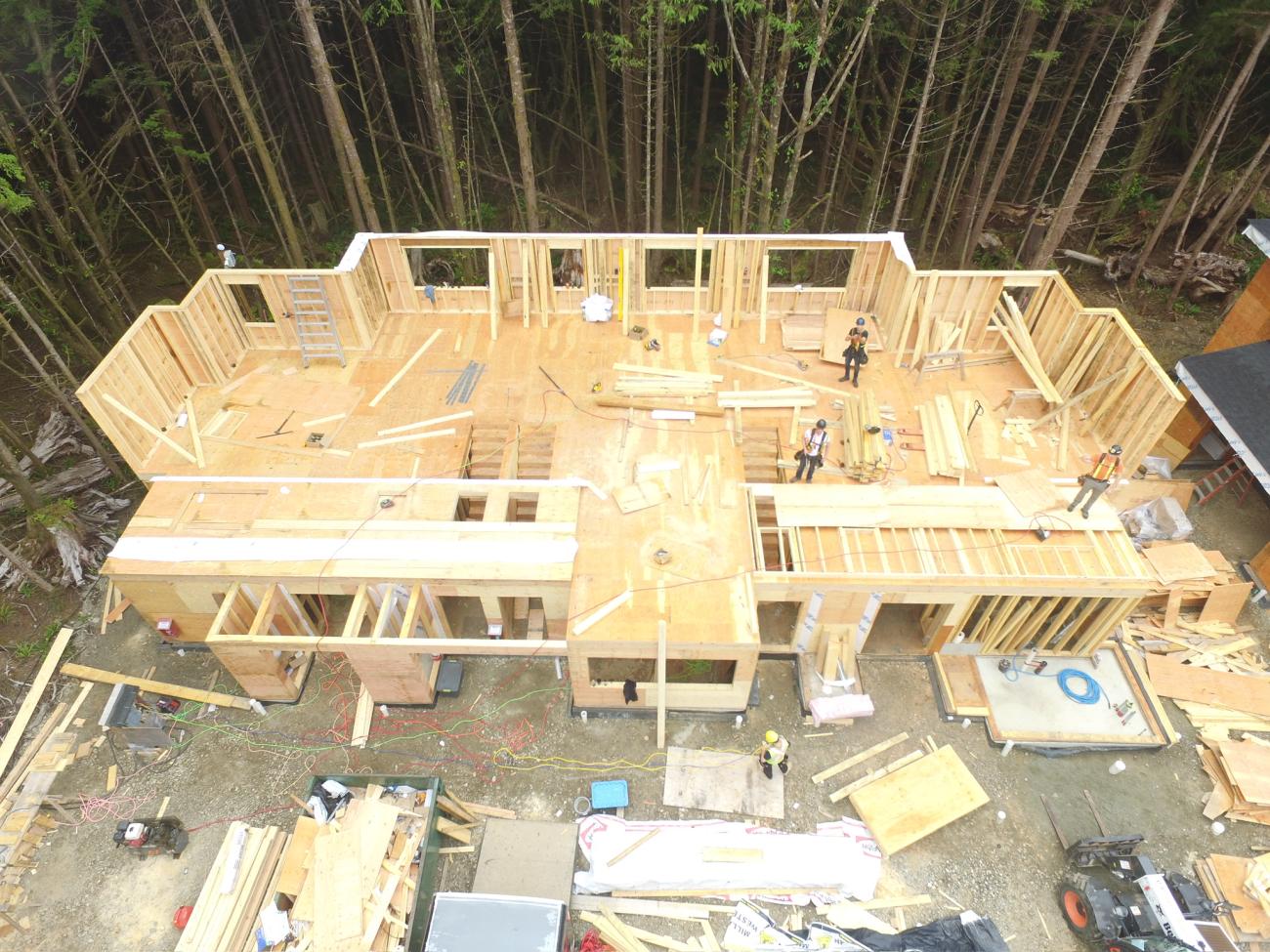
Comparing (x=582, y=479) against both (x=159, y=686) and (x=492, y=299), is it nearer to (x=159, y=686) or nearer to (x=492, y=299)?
(x=492, y=299)

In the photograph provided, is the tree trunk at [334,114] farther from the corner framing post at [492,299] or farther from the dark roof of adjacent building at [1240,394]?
the dark roof of adjacent building at [1240,394]

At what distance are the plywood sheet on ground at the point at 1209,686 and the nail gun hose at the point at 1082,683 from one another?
1176mm

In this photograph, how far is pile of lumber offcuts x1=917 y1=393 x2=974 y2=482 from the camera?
1162 centimetres

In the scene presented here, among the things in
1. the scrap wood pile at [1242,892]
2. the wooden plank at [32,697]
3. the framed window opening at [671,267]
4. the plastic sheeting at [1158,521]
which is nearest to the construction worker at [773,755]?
the scrap wood pile at [1242,892]

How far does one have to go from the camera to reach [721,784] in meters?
10.1

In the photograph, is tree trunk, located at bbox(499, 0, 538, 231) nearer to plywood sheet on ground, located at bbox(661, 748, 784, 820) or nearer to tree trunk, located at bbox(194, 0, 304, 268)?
tree trunk, located at bbox(194, 0, 304, 268)

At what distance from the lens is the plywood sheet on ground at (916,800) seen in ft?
31.3

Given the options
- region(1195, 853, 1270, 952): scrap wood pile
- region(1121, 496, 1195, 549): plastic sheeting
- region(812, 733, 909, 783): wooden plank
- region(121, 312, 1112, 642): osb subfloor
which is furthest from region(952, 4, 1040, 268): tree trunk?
region(1195, 853, 1270, 952): scrap wood pile

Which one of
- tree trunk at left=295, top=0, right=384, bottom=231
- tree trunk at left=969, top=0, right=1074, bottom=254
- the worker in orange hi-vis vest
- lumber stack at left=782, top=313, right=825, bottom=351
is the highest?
tree trunk at left=969, top=0, right=1074, bottom=254

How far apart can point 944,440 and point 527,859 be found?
10.3m

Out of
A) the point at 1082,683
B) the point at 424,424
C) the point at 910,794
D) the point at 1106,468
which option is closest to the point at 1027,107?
the point at 1106,468

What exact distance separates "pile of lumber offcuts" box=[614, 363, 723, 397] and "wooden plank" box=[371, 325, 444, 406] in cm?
359

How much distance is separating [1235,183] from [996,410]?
14.7 m

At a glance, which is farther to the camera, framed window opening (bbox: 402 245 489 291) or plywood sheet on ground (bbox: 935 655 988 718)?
framed window opening (bbox: 402 245 489 291)
